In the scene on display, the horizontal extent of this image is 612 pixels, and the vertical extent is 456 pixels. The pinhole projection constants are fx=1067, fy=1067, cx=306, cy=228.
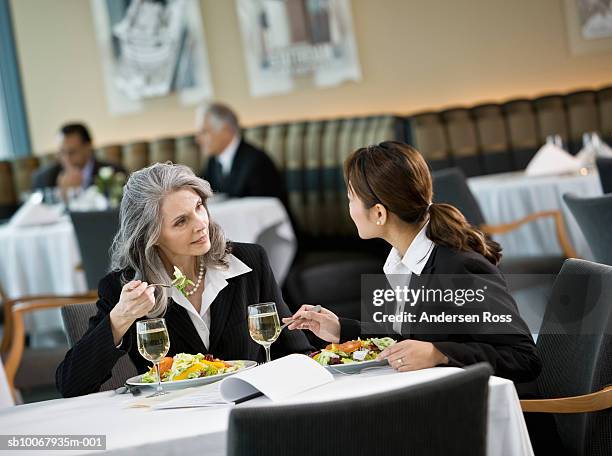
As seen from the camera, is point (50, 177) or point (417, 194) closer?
point (417, 194)

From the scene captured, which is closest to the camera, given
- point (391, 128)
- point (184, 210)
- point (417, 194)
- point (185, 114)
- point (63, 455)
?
point (63, 455)

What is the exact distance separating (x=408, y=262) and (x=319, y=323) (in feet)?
0.81

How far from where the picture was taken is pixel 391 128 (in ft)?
21.6

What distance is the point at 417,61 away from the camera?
24.2 ft

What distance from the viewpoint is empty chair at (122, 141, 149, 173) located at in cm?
781

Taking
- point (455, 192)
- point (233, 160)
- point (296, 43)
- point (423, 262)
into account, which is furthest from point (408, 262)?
point (296, 43)

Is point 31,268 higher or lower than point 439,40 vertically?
lower

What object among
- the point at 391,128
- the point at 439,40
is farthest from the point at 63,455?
the point at 439,40

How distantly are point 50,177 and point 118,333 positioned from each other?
532 centimetres

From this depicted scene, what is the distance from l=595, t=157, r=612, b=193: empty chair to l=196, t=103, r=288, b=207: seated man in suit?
2.68 m

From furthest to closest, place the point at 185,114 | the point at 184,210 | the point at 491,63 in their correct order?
1. the point at 185,114
2. the point at 491,63
3. the point at 184,210

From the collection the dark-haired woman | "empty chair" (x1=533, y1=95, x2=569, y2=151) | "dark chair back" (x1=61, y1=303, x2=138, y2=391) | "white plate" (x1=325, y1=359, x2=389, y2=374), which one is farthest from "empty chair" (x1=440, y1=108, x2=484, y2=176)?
"white plate" (x1=325, y1=359, x2=389, y2=374)

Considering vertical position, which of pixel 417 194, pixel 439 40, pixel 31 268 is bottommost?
pixel 31 268

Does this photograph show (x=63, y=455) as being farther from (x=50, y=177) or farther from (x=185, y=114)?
(x=185, y=114)
